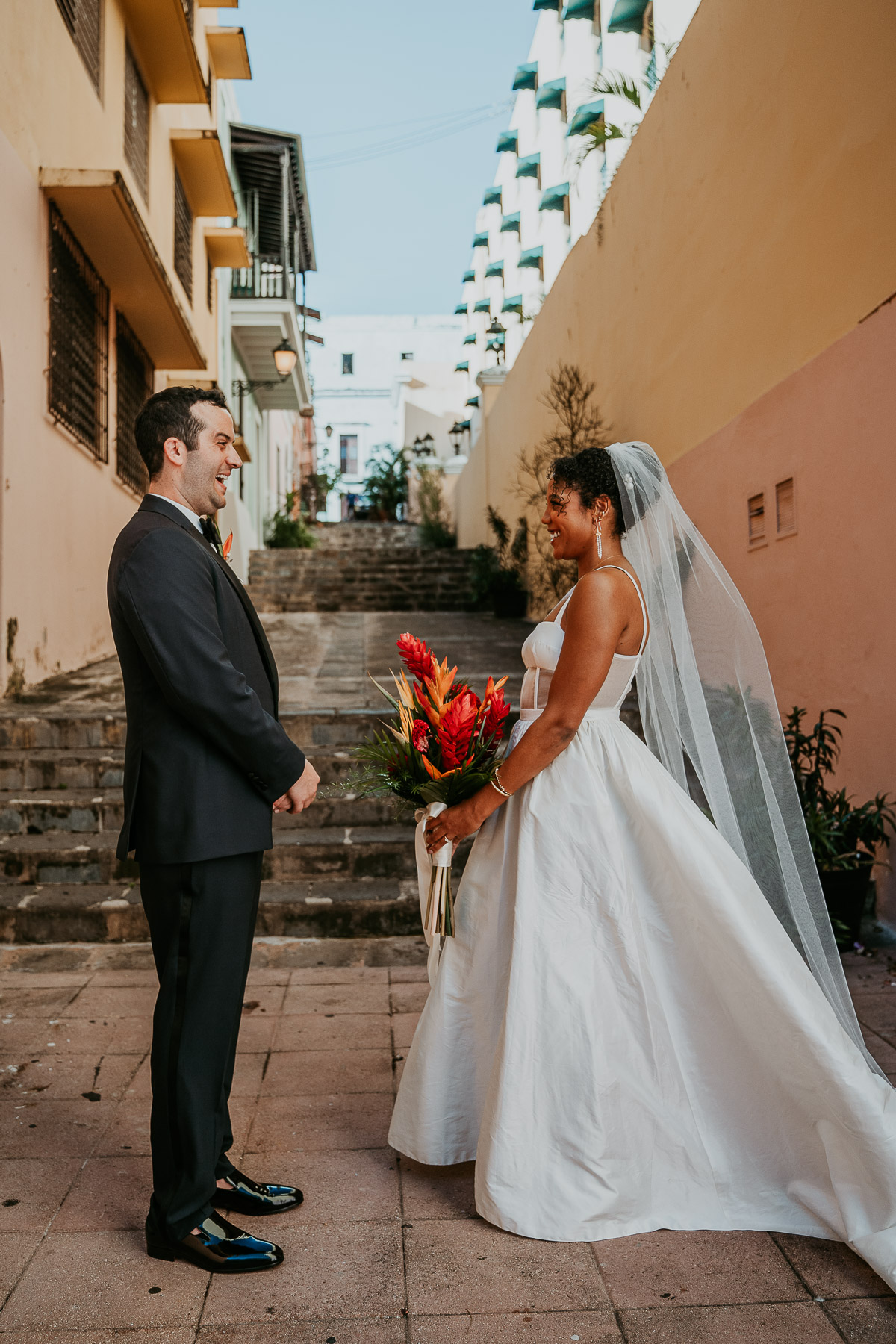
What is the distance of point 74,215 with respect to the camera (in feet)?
23.2

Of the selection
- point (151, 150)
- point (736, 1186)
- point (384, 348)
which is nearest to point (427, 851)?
point (736, 1186)

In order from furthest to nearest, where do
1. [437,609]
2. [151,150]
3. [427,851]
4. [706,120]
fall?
[437,609] → [151,150] → [706,120] → [427,851]

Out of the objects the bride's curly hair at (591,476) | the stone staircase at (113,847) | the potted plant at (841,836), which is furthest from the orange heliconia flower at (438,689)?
the potted plant at (841,836)

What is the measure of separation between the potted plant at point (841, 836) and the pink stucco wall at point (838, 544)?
159 millimetres

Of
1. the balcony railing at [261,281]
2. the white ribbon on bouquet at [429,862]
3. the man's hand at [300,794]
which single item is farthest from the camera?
the balcony railing at [261,281]

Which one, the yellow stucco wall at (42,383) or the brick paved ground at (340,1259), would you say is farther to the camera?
the yellow stucco wall at (42,383)

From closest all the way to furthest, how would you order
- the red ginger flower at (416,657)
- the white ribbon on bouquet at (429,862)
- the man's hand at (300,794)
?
the man's hand at (300,794) < the red ginger flower at (416,657) < the white ribbon on bouquet at (429,862)

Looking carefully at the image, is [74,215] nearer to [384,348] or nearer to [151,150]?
[151,150]

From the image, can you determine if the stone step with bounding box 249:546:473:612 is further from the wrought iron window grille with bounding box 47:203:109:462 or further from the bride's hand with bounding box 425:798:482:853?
the bride's hand with bounding box 425:798:482:853

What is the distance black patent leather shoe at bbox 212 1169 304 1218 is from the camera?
230cm

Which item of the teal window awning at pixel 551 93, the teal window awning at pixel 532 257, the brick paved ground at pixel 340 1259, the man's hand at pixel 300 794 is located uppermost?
the teal window awning at pixel 551 93

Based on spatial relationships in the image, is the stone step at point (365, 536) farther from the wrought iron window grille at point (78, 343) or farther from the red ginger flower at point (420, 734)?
the red ginger flower at point (420, 734)

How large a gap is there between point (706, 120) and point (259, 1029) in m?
5.77

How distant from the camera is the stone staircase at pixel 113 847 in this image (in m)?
4.45
